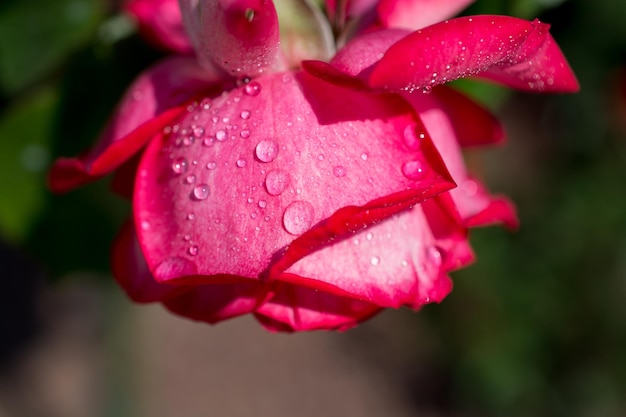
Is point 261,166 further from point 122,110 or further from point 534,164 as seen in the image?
point 534,164

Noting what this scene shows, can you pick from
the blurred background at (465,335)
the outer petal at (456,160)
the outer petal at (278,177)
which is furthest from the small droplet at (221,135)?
the blurred background at (465,335)

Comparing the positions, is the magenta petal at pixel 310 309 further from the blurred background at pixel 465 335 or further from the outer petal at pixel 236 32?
the blurred background at pixel 465 335

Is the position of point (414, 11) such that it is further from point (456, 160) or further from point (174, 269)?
point (174, 269)

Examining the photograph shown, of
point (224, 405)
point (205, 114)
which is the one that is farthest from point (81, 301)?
point (205, 114)

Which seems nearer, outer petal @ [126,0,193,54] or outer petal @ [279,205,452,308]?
outer petal @ [279,205,452,308]

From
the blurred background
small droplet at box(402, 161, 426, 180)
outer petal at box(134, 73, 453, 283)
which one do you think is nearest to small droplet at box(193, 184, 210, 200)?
outer petal at box(134, 73, 453, 283)

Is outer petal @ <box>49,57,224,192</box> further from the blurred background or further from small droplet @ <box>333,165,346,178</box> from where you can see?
the blurred background
